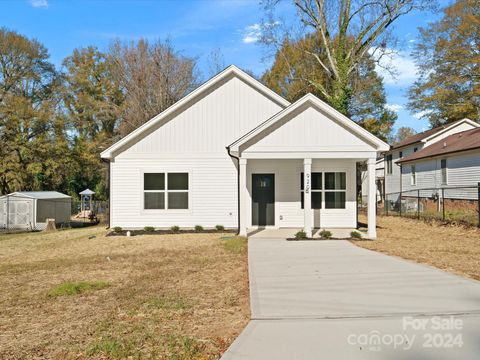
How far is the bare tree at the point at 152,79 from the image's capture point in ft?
100.0

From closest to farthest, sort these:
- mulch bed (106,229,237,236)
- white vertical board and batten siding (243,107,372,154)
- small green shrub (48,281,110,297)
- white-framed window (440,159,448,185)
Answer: small green shrub (48,281,110,297), white vertical board and batten siding (243,107,372,154), mulch bed (106,229,237,236), white-framed window (440,159,448,185)

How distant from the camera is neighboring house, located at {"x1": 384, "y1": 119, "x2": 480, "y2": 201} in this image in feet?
101

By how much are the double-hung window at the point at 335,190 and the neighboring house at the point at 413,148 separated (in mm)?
14381

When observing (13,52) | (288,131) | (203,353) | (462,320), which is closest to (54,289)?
(203,353)

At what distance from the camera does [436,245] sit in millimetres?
11352

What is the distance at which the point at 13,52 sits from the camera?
33.0 m

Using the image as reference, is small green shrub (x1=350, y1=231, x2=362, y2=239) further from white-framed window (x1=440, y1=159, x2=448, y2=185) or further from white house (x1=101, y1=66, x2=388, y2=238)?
white-framed window (x1=440, y1=159, x2=448, y2=185)

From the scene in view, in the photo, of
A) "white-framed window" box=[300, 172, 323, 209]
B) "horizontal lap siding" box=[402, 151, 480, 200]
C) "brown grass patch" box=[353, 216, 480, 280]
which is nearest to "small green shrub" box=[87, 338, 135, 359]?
"brown grass patch" box=[353, 216, 480, 280]

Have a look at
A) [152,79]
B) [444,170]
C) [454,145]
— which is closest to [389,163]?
[444,170]

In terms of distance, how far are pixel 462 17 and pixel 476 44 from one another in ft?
8.66

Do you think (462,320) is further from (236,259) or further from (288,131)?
(288,131)

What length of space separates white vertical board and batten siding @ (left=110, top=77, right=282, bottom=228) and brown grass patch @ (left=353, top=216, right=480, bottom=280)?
5699 mm

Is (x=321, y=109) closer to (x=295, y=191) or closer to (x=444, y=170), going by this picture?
(x=295, y=191)

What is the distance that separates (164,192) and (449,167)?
18460mm
